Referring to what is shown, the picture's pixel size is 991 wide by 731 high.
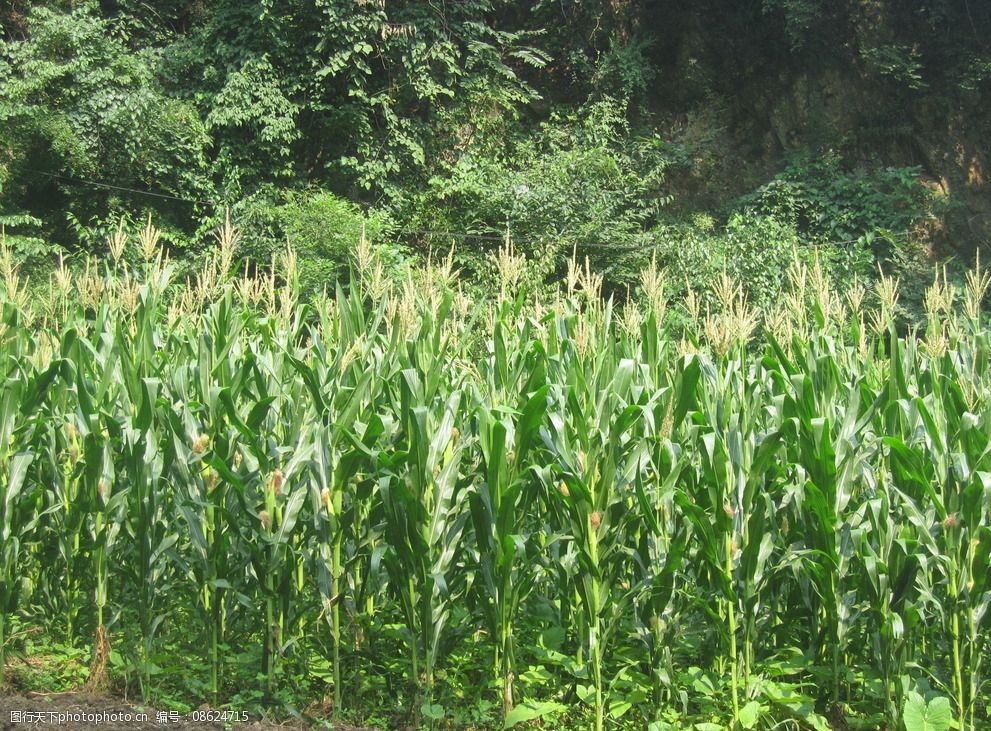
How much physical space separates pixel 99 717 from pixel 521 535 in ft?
5.19

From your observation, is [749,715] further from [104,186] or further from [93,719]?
[104,186]

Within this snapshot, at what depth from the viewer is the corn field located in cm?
326

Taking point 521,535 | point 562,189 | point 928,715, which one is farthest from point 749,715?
point 562,189

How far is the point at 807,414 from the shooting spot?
3551mm

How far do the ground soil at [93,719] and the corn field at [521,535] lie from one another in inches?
6.0

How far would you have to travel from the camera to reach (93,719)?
3084mm

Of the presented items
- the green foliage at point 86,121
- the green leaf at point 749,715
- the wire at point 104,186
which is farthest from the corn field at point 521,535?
the wire at point 104,186

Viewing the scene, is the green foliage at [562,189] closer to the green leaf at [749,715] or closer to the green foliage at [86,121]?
the green foliage at [86,121]

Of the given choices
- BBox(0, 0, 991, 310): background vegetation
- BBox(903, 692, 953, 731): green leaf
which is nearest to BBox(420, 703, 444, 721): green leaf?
BBox(903, 692, 953, 731): green leaf

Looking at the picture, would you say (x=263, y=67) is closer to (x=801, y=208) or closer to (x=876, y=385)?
(x=801, y=208)

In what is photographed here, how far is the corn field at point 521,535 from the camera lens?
128 inches

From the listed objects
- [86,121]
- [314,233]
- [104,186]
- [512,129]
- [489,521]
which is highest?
[512,129]

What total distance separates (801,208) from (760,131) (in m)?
2.27

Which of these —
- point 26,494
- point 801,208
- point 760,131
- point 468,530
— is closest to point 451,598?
point 468,530
